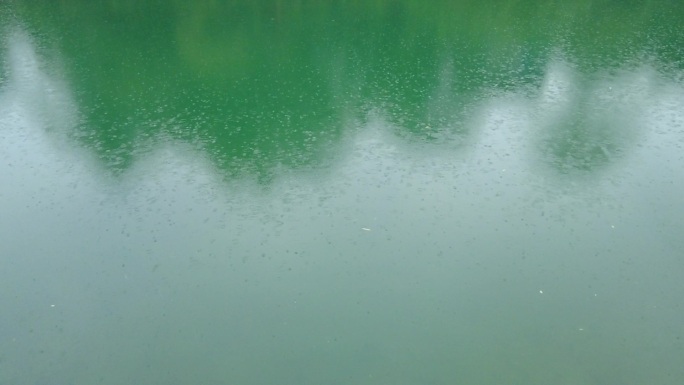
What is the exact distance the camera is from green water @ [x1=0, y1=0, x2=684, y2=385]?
4980 mm

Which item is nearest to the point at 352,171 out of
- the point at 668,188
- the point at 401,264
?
the point at 401,264

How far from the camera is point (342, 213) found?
6676 millimetres

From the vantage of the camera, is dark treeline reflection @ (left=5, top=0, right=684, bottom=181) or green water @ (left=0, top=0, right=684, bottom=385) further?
dark treeline reflection @ (left=5, top=0, right=684, bottom=181)

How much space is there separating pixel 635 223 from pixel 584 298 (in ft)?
4.85

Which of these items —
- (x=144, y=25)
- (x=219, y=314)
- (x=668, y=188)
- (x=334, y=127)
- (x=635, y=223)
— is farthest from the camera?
(x=144, y=25)

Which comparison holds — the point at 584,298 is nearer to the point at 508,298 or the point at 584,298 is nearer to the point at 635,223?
the point at 508,298

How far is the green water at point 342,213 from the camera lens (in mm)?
4980

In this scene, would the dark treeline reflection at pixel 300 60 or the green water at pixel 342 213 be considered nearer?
the green water at pixel 342 213

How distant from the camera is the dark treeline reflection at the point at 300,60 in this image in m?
8.32

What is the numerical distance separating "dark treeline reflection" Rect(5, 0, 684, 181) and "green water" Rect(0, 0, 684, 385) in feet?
0.20

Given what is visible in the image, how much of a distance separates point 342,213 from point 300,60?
5202 millimetres

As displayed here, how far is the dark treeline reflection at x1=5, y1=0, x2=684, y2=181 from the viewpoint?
8320 mm

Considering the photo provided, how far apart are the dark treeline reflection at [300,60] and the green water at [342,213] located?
6cm

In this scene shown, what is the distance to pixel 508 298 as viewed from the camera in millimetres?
5516
